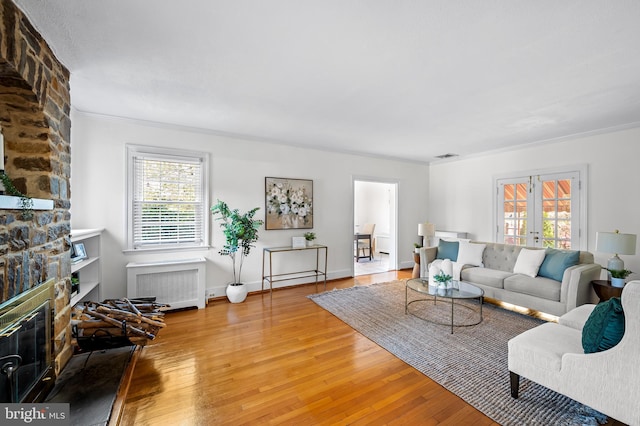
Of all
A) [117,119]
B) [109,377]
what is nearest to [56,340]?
[109,377]

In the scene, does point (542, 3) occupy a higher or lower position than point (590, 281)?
higher

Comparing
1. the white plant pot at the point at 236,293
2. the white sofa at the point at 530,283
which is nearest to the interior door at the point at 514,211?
the white sofa at the point at 530,283

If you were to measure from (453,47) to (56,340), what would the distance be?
358 centimetres

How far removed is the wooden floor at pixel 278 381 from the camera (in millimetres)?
1831

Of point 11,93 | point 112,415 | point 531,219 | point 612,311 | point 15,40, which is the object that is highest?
point 15,40

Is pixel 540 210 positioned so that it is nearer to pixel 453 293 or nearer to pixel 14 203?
pixel 453 293

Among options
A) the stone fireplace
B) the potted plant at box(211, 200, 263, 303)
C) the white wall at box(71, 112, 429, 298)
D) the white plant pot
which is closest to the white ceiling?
the stone fireplace

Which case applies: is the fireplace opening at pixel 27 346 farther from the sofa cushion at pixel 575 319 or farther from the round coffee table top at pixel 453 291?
the sofa cushion at pixel 575 319

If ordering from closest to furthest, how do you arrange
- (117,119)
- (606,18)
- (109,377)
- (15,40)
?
(15,40) → (606,18) → (109,377) → (117,119)

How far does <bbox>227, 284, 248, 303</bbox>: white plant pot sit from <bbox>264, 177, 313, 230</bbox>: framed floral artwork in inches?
42.4

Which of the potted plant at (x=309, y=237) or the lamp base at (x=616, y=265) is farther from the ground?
the potted plant at (x=309, y=237)

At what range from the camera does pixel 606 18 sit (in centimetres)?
173

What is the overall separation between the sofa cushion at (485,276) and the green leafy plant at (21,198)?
4.71m

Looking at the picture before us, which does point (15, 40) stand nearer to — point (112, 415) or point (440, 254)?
point (112, 415)
